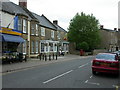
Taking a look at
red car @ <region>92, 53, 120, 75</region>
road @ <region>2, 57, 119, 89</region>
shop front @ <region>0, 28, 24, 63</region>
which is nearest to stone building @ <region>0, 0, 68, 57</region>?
shop front @ <region>0, 28, 24, 63</region>

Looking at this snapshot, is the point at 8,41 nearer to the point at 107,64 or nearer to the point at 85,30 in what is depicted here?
the point at 107,64

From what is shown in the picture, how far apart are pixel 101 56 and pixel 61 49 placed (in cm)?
3103

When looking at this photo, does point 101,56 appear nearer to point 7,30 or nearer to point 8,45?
point 7,30

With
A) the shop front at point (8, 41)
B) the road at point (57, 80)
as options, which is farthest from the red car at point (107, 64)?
the shop front at point (8, 41)

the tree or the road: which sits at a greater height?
the tree

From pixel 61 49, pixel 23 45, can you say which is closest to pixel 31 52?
pixel 23 45

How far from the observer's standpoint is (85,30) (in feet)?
154

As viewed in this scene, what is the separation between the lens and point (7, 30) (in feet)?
61.9

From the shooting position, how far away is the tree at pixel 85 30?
1834 inches

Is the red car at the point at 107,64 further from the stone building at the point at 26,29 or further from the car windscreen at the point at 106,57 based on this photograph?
the stone building at the point at 26,29

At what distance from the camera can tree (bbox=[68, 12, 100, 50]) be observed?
153 feet

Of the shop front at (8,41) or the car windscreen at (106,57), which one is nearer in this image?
the car windscreen at (106,57)

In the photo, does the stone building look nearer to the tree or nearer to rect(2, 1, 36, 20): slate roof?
rect(2, 1, 36, 20): slate roof

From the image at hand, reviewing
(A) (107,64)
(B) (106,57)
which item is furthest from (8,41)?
(A) (107,64)
